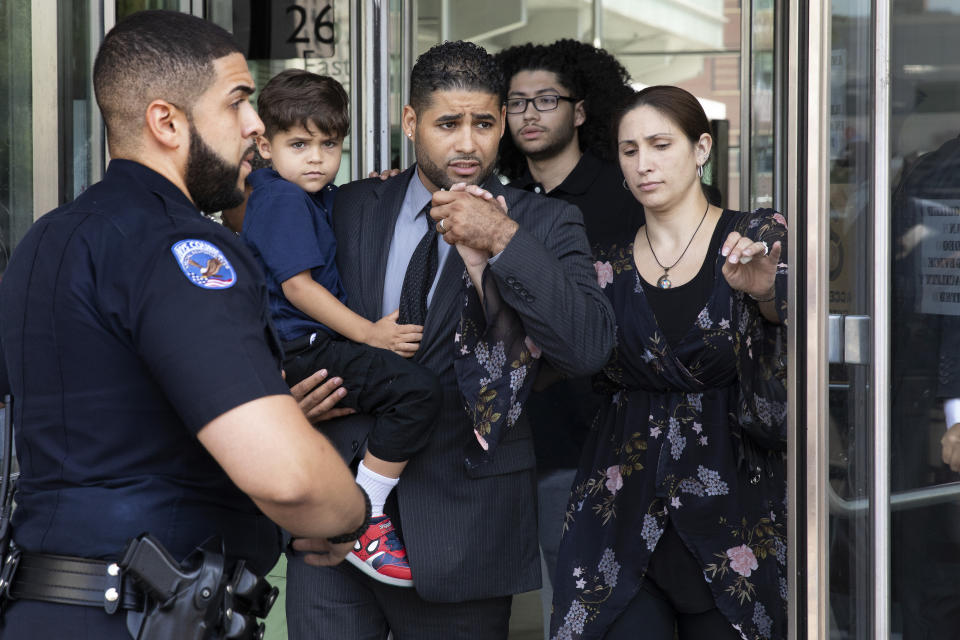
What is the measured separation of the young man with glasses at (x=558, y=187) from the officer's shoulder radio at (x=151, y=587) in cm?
190

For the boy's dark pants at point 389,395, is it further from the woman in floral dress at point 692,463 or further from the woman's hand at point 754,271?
the woman's hand at point 754,271

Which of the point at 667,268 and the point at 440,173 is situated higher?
the point at 440,173

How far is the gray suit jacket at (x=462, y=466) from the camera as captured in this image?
2262mm

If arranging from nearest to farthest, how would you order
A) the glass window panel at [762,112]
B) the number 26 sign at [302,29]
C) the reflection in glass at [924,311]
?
the reflection in glass at [924,311], the glass window panel at [762,112], the number 26 sign at [302,29]

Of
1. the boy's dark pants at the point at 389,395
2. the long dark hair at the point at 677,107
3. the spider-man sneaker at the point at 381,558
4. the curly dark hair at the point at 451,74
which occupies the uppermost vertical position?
the curly dark hair at the point at 451,74

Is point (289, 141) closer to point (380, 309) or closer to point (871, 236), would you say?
point (380, 309)

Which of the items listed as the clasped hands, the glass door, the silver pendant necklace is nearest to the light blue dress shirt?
the clasped hands

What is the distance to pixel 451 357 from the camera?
2.33 m

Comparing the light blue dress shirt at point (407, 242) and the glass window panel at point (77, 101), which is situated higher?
the glass window panel at point (77, 101)

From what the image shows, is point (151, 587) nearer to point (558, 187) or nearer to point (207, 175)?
point (207, 175)

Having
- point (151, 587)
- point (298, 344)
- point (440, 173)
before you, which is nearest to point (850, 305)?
point (440, 173)

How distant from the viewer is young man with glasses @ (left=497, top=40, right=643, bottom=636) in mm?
3494

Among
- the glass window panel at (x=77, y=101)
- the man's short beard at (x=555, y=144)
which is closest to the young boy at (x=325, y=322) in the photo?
the glass window panel at (x=77, y=101)

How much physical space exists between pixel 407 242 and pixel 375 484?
1.80ft
